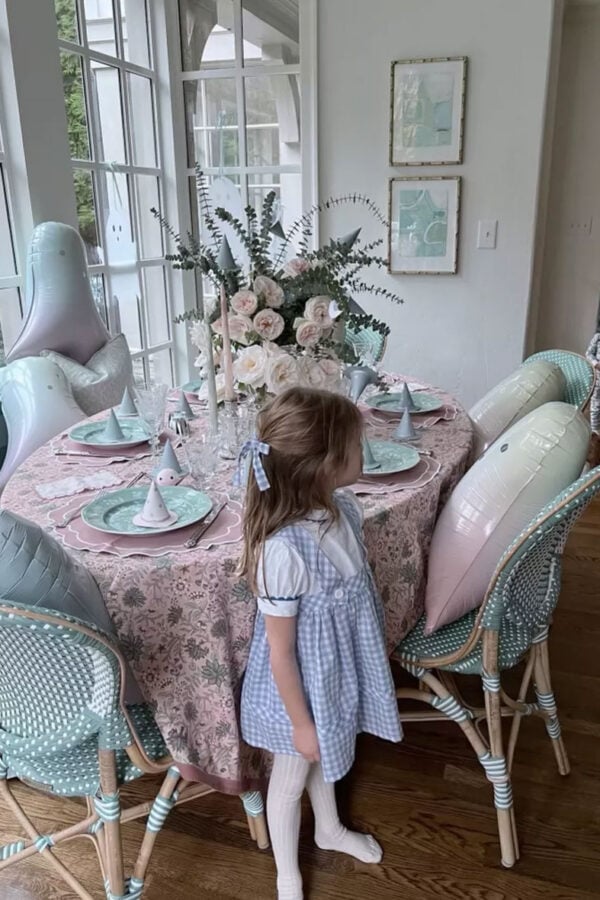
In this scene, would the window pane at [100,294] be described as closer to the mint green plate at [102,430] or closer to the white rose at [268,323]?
the mint green plate at [102,430]

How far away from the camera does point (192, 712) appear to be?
122 cm

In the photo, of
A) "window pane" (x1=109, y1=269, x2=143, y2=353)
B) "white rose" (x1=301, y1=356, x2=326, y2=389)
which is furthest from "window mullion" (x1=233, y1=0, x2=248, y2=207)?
"white rose" (x1=301, y1=356, x2=326, y2=389)

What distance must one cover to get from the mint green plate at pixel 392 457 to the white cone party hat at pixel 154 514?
0.46m

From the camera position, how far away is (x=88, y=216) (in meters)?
3.00

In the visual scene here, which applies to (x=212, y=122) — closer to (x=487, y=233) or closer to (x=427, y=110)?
(x=427, y=110)

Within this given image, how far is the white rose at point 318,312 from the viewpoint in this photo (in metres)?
1.61

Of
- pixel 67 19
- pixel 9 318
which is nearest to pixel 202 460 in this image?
pixel 9 318

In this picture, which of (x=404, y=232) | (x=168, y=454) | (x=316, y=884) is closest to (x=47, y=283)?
(x=168, y=454)

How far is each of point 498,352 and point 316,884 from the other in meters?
2.56

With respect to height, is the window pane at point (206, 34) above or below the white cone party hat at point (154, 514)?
above

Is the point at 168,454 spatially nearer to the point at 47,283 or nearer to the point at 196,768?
the point at 196,768

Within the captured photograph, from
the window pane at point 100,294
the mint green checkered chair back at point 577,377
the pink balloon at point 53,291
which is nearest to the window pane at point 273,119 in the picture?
the window pane at point 100,294

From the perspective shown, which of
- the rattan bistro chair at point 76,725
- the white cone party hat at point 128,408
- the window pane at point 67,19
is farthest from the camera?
the window pane at point 67,19

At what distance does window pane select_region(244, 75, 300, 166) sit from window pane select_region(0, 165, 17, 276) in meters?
1.43
